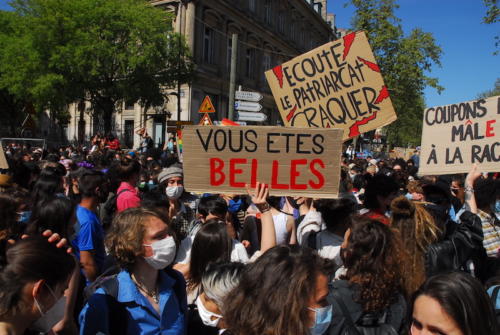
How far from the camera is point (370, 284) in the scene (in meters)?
2.23

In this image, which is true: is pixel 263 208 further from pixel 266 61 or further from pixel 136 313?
pixel 266 61

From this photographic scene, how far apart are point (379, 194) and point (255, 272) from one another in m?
2.23

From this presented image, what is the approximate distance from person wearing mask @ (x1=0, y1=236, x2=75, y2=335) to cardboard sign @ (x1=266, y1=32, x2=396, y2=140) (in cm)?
292

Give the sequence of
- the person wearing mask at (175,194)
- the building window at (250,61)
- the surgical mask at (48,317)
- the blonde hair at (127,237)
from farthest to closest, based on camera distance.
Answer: the building window at (250,61)
the person wearing mask at (175,194)
the blonde hair at (127,237)
the surgical mask at (48,317)

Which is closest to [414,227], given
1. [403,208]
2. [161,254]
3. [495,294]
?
[403,208]

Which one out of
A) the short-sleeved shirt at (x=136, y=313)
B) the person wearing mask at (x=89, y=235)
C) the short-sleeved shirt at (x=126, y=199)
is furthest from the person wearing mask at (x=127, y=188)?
the short-sleeved shirt at (x=136, y=313)

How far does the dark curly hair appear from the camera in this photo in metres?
2.19

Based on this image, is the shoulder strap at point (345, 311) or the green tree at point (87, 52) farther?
the green tree at point (87, 52)

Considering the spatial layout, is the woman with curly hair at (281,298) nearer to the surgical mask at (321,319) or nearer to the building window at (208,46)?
the surgical mask at (321,319)

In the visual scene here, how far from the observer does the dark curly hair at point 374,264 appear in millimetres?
2193

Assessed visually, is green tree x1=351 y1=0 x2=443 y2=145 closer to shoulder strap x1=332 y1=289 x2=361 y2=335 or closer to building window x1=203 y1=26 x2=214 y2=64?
building window x1=203 y1=26 x2=214 y2=64

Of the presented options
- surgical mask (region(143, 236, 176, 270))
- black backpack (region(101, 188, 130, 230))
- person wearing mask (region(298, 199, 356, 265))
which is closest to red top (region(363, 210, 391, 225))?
person wearing mask (region(298, 199, 356, 265))

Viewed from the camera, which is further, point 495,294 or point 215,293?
point 215,293

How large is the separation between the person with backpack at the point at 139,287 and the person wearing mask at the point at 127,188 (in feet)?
6.68
